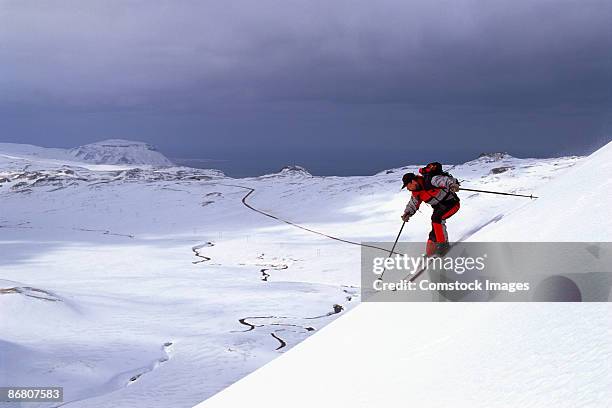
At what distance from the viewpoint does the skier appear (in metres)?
8.34

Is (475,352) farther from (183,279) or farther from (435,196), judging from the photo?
(183,279)

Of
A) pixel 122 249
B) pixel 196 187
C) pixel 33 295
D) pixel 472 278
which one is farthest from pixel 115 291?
pixel 196 187

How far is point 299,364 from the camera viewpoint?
5.31 metres

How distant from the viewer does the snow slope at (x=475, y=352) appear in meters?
2.93

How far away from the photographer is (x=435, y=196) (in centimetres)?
854

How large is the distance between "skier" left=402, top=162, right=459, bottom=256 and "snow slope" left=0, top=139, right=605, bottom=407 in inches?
27.5

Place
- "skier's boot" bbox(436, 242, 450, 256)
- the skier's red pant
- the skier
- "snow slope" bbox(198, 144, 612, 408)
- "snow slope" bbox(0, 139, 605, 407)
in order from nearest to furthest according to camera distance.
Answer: "snow slope" bbox(198, 144, 612, 408) → "skier's boot" bbox(436, 242, 450, 256) → the skier → the skier's red pant → "snow slope" bbox(0, 139, 605, 407)

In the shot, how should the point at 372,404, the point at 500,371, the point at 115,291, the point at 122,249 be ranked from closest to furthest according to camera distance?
the point at 500,371 < the point at 372,404 < the point at 115,291 < the point at 122,249

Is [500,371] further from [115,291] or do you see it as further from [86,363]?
[115,291]

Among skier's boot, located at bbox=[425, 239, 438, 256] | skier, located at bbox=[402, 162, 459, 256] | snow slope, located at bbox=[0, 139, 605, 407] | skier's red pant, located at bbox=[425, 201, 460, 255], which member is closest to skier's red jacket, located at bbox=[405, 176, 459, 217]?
skier, located at bbox=[402, 162, 459, 256]

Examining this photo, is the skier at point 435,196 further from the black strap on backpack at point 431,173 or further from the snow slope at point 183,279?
the snow slope at point 183,279

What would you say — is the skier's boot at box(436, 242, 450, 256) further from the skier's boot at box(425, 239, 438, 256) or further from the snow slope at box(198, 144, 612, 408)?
the snow slope at box(198, 144, 612, 408)

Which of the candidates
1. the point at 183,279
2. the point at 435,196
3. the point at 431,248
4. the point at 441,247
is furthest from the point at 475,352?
the point at 183,279

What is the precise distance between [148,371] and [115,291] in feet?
33.3
